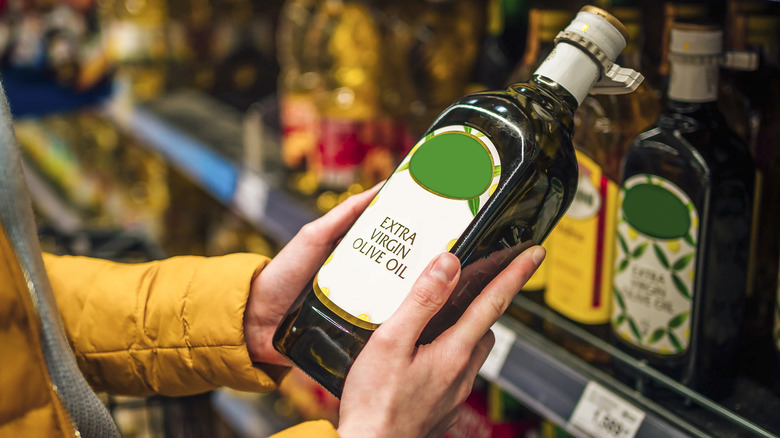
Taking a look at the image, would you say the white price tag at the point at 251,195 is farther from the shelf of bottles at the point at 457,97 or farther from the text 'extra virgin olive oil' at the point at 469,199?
the text 'extra virgin olive oil' at the point at 469,199

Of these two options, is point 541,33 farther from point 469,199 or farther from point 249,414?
point 249,414

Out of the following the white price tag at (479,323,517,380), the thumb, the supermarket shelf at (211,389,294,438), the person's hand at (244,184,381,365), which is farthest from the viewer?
the supermarket shelf at (211,389,294,438)

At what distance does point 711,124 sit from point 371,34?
979mm

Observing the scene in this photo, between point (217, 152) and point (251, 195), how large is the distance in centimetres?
28

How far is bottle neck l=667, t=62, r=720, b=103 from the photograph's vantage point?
74cm

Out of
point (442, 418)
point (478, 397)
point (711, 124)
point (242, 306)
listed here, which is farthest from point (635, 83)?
point (478, 397)

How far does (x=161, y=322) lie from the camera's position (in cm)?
90

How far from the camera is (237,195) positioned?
1.61m

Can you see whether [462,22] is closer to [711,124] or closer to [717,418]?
[711,124]

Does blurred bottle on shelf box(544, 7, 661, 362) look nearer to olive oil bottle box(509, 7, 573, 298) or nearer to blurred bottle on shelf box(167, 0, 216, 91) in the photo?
olive oil bottle box(509, 7, 573, 298)

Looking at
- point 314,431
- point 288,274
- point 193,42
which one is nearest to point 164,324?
point 288,274

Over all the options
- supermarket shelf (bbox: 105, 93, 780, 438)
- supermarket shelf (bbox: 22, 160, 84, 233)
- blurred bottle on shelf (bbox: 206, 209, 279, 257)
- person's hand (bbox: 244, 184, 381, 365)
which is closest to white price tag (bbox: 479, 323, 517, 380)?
supermarket shelf (bbox: 105, 93, 780, 438)

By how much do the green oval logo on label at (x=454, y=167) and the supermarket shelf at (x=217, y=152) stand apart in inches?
27.7

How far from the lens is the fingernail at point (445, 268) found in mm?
598
